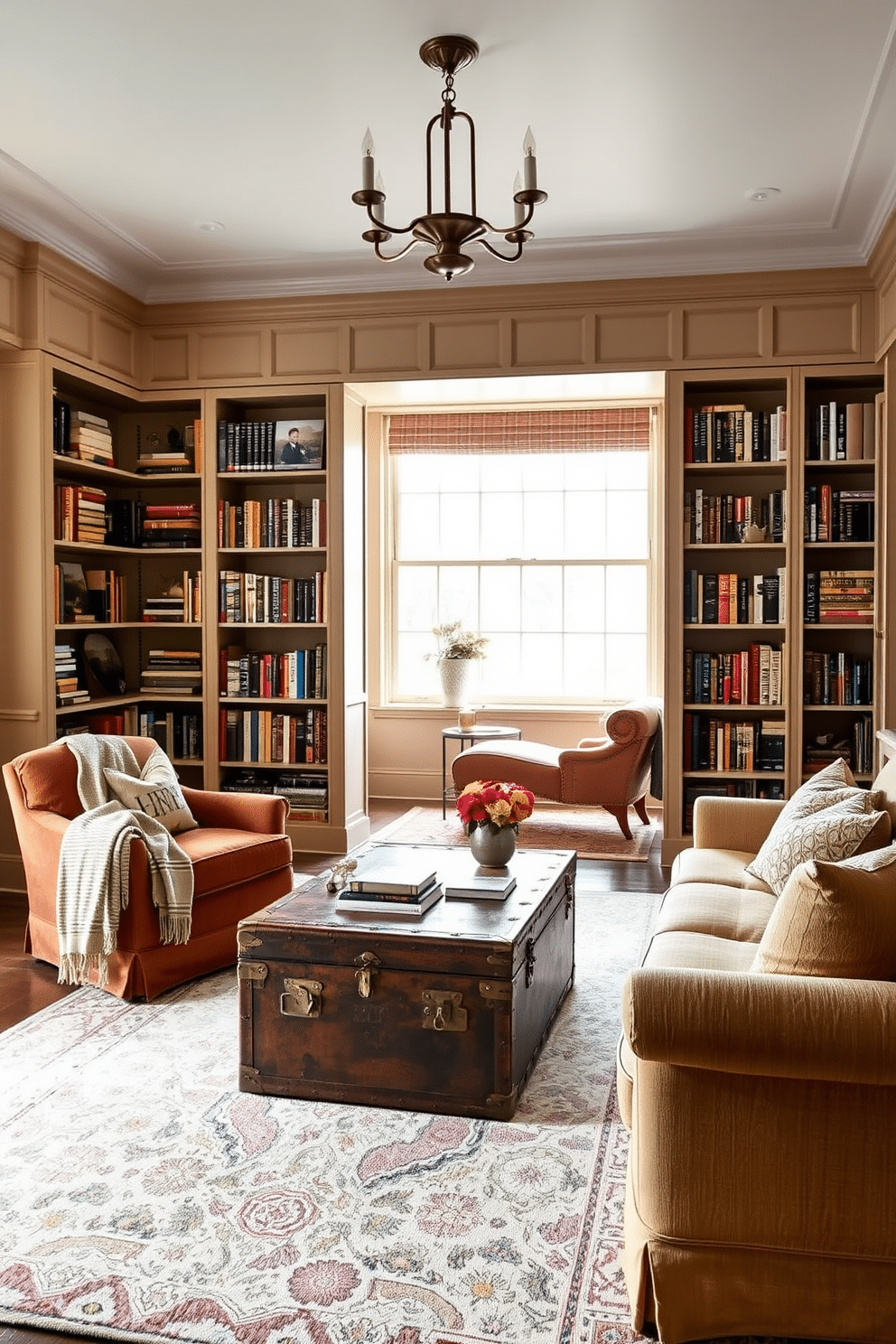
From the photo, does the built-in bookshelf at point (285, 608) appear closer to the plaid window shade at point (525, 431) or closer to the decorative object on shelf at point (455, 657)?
the decorative object on shelf at point (455, 657)

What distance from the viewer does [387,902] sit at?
124 inches

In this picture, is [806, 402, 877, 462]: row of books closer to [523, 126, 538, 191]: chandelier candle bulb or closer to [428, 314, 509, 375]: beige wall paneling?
[428, 314, 509, 375]: beige wall paneling

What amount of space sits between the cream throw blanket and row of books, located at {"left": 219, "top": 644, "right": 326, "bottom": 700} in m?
2.31

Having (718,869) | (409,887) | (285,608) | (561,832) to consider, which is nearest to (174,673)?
(285,608)

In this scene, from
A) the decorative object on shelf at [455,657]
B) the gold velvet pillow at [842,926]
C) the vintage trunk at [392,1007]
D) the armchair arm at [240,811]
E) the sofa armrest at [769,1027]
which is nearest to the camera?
the sofa armrest at [769,1027]

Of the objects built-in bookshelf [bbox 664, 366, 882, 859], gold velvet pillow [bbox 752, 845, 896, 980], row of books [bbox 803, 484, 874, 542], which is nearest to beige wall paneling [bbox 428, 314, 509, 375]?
built-in bookshelf [bbox 664, 366, 882, 859]

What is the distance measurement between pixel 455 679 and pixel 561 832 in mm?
1362

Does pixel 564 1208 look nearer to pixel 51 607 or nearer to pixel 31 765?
pixel 31 765

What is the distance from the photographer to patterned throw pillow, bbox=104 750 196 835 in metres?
4.06

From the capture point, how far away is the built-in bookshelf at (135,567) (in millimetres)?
5723

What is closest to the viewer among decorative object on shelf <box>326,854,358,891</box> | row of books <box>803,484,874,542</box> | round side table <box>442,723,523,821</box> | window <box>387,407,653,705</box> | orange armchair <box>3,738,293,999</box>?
decorative object on shelf <box>326,854,358,891</box>

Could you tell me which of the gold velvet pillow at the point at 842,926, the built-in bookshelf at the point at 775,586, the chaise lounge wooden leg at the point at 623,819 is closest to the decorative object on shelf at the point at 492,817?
the gold velvet pillow at the point at 842,926

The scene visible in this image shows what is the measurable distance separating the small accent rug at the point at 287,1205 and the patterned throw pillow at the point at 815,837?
2.36 ft

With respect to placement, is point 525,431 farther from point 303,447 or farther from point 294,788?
point 294,788
